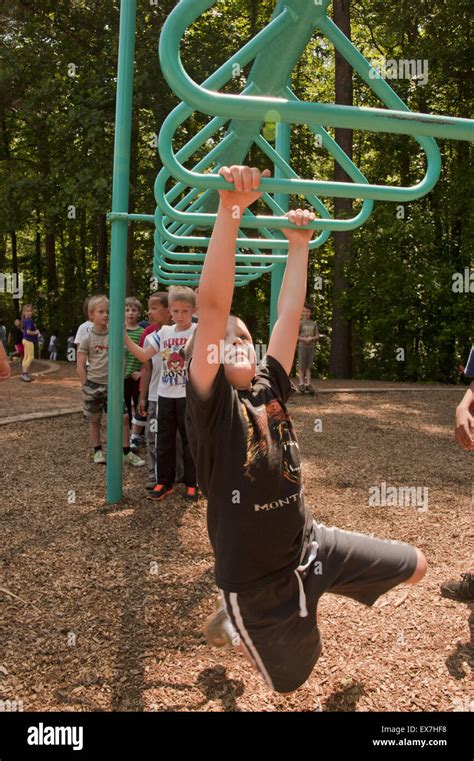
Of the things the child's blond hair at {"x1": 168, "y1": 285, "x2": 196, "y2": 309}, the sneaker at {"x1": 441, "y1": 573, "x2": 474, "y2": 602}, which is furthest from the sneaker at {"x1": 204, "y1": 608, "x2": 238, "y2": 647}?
the child's blond hair at {"x1": 168, "y1": 285, "x2": 196, "y2": 309}

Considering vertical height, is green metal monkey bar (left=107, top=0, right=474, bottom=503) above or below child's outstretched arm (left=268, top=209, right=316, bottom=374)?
above

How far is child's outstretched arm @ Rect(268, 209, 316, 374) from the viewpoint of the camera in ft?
7.60

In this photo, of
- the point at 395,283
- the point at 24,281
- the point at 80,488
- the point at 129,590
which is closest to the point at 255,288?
the point at 395,283

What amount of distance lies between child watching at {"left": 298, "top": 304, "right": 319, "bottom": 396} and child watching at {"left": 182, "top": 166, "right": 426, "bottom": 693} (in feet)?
26.7

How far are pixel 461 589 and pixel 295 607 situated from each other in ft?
4.71

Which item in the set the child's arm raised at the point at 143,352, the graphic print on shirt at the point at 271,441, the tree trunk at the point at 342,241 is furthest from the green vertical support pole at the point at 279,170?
the tree trunk at the point at 342,241

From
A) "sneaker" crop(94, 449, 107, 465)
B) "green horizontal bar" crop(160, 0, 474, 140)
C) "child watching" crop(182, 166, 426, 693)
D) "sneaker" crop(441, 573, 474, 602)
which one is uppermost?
"green horizontal bar" crop(160, 0, 474, 140)

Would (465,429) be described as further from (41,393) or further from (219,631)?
(41,393)

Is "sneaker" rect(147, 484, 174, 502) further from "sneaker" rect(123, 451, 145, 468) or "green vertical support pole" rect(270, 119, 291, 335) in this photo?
"green vertical support pole" rect(270, 119, 291, 335)

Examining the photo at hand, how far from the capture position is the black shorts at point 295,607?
2080 mm

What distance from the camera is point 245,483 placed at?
6.57 ft

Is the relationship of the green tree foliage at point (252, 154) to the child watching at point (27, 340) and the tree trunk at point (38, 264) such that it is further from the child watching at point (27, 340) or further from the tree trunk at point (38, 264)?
the tree trunk at point (38, 264)

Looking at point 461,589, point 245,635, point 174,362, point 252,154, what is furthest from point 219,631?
point 252,154

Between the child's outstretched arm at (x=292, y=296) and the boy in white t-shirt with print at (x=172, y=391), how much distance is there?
2.32 metres
